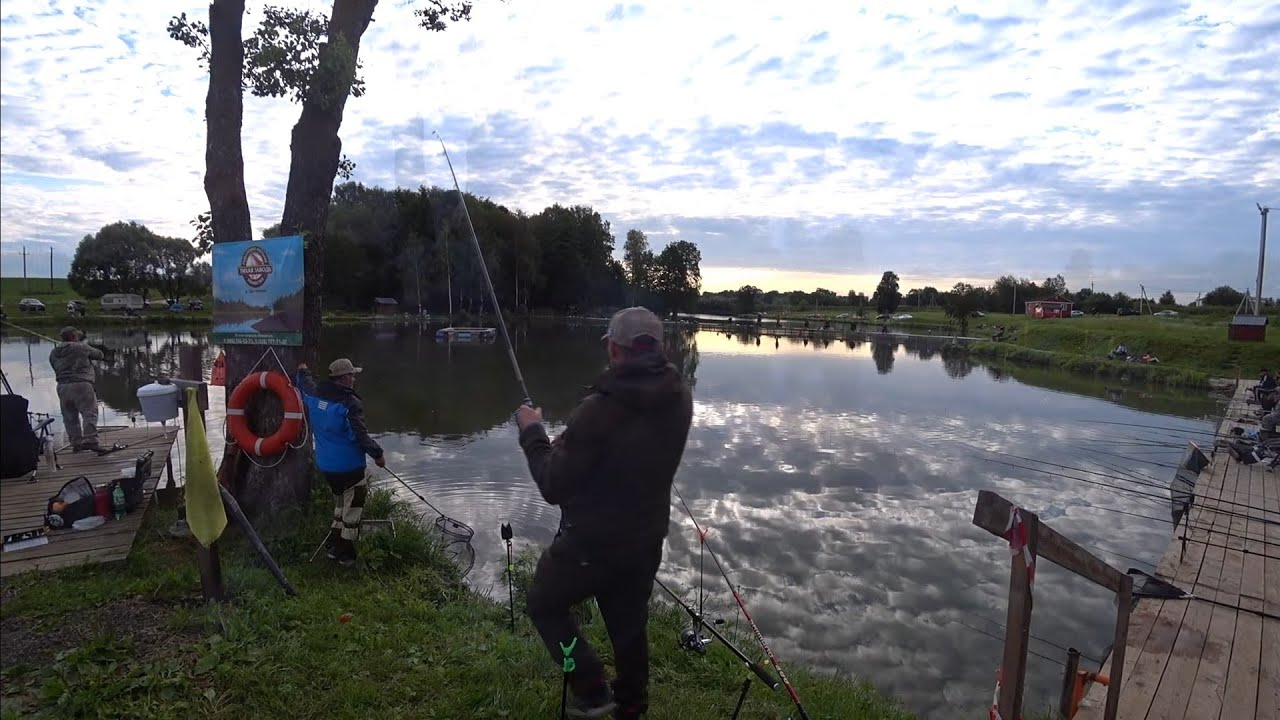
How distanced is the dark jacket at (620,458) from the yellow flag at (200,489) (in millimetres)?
2677

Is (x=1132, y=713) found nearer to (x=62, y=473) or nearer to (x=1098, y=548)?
(x=1098, y=548)

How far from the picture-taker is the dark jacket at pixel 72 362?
8719mm

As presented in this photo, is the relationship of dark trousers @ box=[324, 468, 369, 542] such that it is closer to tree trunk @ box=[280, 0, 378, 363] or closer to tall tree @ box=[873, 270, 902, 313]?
tree trunk @ box=[280, 0, 378, 363]

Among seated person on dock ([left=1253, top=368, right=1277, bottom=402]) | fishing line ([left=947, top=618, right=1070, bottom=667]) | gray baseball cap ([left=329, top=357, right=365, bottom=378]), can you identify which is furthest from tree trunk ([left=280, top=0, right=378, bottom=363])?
seated person on dock ([left=1253, top=368, right=1277, bottom=402])

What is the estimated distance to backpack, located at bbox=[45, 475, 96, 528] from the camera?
4898mm

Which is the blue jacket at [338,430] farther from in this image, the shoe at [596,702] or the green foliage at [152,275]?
the green foliage at [152,275]

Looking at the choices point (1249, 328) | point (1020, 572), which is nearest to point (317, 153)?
point (1020, 572)

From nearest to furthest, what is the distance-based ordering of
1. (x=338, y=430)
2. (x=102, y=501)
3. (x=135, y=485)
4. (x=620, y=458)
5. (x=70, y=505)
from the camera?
(x=620, y=458) → (x=70, y=505) → (x=102, y=501) → (x=338, y=430) → (x=135, y=485)

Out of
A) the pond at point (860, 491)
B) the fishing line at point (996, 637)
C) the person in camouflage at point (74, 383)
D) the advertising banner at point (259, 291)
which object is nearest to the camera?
the advertising banner at point (259, 291)

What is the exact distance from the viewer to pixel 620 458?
2.85 meters

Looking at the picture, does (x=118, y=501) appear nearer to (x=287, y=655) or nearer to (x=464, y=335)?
(x=287, y=655)

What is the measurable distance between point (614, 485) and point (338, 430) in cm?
397

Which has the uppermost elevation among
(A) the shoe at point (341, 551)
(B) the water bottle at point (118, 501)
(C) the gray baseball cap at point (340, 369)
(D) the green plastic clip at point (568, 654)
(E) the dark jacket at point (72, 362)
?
(C) the gray baseball cap at point (340, 369)

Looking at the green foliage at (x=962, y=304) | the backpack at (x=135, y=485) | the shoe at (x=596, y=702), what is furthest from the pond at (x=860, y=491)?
the green foliage at (x=962, y=304)
